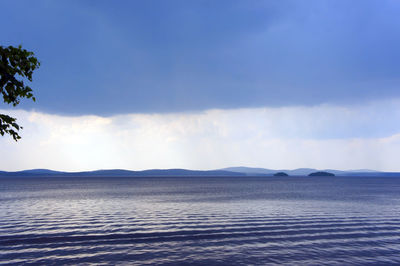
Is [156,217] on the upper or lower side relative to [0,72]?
lower

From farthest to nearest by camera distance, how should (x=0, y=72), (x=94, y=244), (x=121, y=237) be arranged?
(x=121, y=237)
(x=94, y=244)
(x=0, y=72)

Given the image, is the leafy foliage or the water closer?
the leafy foliage

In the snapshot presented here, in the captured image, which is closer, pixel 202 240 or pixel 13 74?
pixel 13 74

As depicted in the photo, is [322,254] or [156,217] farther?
[156,217]

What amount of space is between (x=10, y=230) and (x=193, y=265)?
22.7 m

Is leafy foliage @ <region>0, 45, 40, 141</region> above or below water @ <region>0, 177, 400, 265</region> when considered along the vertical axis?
above

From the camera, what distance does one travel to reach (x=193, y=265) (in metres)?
19.4

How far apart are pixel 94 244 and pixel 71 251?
8.01 feet

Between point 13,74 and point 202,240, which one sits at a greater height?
point 13,74

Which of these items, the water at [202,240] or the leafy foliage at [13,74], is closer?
the leafy foliage at [13,74]

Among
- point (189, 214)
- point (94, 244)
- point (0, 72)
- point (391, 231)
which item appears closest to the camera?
point (0, 72)

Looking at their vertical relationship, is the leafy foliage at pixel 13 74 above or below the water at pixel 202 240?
above

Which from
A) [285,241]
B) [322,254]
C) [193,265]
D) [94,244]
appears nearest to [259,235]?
[285,241]

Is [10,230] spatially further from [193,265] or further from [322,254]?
[322,254]
